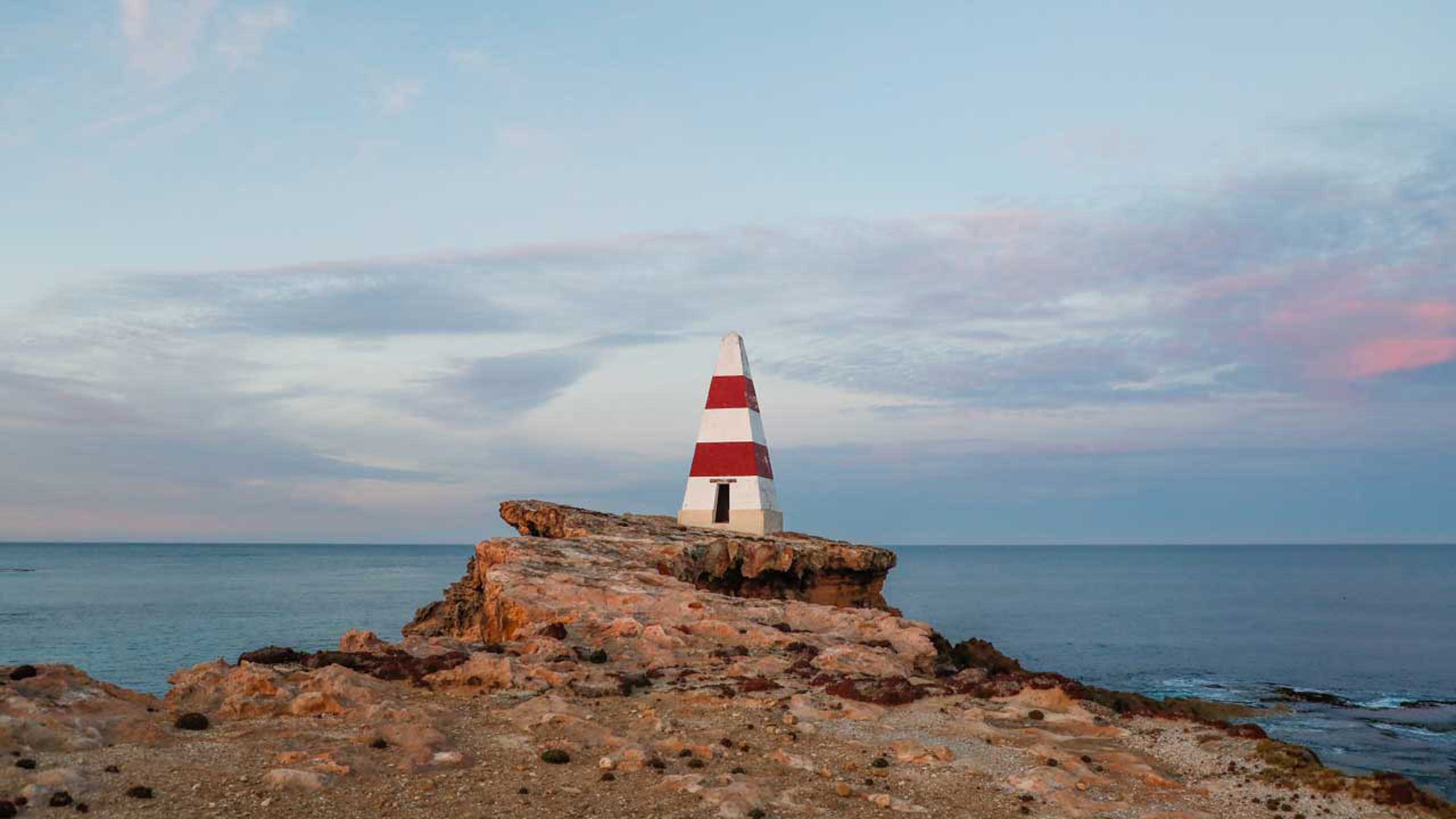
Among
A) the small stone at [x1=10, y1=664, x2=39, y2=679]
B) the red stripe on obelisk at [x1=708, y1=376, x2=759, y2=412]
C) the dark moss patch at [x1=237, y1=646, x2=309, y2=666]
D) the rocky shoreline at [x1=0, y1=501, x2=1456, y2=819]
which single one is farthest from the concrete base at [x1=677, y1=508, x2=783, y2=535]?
the small stone at [x1=10, y1=664, x2=39, y2=679]

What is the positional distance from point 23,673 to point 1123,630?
7170 cm

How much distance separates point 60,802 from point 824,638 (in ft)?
46.7

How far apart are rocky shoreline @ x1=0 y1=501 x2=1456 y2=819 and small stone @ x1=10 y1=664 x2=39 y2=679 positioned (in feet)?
0.10

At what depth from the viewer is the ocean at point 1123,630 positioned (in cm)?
3934

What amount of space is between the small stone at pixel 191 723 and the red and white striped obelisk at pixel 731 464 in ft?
68.9

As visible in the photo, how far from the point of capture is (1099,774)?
45.2ft

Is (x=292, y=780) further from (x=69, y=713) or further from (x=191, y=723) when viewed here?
(x=69, y=713)

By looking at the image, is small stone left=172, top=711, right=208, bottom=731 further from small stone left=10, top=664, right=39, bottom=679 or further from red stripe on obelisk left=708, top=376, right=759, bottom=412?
red stripe on obelisk left=708, top=376, right=759, bottom=412

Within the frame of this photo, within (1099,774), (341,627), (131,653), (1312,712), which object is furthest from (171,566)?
(1099,774)

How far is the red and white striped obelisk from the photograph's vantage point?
113ft

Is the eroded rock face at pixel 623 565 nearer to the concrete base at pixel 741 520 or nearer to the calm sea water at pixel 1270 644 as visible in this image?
the concrete base at pixel 741 520

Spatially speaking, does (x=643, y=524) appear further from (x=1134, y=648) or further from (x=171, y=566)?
(x=171, y=566)

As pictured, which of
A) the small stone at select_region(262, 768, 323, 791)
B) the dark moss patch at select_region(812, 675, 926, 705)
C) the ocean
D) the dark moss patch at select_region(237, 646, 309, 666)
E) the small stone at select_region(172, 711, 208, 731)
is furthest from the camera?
the ocean

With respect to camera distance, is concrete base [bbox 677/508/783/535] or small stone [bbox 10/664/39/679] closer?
small stone [bbox 10/664/39/679]
